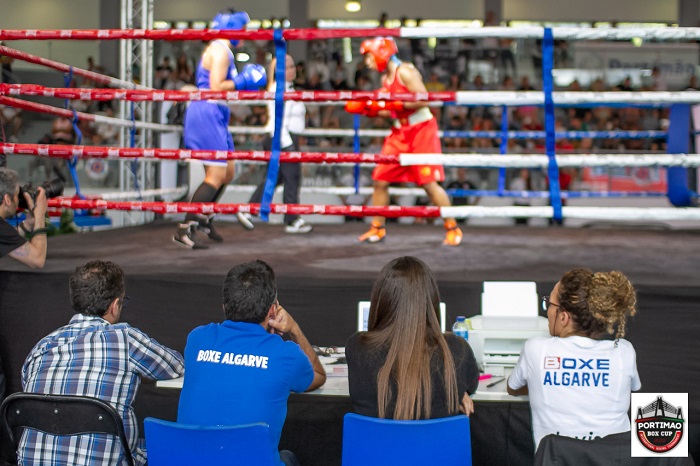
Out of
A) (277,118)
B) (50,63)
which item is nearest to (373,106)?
(277,118)

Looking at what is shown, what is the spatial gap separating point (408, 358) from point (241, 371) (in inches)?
15.9

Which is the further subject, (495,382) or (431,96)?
(431,96)

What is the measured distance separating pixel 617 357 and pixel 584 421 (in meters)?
0.18

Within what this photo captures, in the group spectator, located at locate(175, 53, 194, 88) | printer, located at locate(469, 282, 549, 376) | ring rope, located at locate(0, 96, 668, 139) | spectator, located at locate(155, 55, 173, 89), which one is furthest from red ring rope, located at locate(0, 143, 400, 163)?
spectator, located at locate(155, 55, 173, 89)

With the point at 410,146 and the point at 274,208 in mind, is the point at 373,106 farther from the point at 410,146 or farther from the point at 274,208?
the point at 274,208

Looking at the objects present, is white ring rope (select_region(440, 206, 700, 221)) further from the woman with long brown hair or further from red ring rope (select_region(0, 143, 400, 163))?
the woman with long brown hair

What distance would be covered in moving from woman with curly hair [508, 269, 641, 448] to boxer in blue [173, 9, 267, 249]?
2.06 metres

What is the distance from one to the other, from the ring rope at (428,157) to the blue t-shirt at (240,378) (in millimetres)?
1043

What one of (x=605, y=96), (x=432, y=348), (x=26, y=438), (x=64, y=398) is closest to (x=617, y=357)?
(x=432, y=348)

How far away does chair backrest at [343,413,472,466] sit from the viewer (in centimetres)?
170

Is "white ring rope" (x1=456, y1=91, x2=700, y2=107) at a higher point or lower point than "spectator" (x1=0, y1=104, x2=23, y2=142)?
lower

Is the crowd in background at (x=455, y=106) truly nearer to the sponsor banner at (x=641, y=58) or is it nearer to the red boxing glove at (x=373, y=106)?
the sponsor banner at (x=641, y=58)

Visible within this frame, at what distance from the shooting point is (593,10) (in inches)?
449

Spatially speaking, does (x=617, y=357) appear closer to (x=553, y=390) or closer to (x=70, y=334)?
(x=553, y=390)
